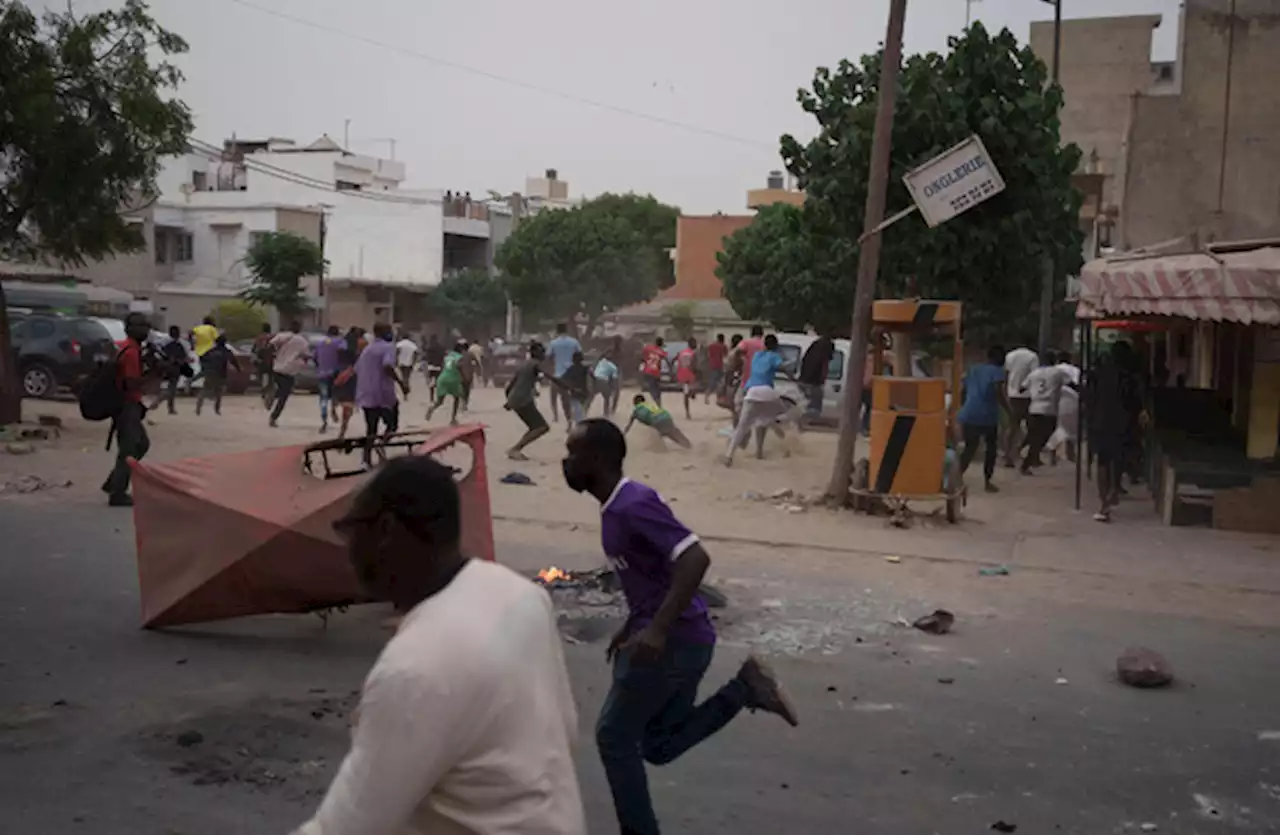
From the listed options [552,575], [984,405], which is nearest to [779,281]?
[984,405]

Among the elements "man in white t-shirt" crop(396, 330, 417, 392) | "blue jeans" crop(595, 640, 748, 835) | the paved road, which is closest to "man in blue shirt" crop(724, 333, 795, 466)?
the paved road

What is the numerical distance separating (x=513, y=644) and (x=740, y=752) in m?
3.73

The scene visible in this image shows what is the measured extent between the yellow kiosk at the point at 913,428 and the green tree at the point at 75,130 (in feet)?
34.8

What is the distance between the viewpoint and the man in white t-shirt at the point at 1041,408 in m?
17.3

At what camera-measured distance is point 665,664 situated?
13.9ft

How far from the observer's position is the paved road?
5.05m

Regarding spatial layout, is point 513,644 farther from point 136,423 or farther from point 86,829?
point 136,423

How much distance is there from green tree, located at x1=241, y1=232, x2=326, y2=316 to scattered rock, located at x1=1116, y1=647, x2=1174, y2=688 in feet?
132

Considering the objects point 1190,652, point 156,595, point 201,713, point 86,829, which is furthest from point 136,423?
point 1190,652

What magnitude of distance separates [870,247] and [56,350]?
17138 mm

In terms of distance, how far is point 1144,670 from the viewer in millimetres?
7105

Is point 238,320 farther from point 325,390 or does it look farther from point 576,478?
point 576,478

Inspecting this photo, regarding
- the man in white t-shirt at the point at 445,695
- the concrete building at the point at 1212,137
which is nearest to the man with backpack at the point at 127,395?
the man in white t-shirt at the point at 445,695

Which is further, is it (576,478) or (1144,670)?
(1144,670)
